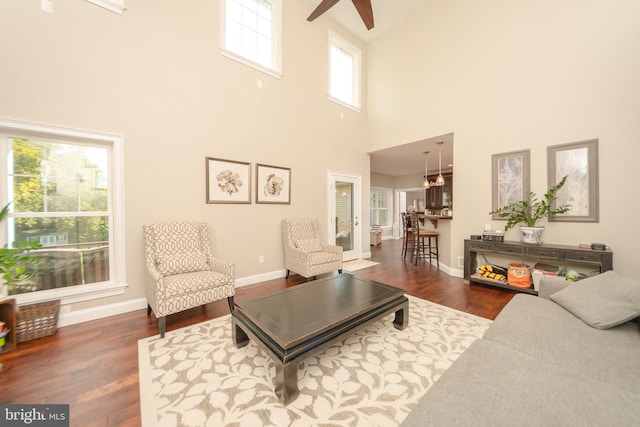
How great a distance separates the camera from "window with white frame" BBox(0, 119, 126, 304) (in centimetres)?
232

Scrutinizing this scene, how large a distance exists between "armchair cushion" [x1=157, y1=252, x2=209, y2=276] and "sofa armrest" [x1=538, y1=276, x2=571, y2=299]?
349cm

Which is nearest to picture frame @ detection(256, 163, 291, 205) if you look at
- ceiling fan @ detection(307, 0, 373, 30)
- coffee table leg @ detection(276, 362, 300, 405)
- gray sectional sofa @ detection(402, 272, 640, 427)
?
ceiling fan @ detection(307, 0, 373, 30)

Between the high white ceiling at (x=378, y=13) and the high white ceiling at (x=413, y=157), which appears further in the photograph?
the high white ceiling at (x=413, y=157)

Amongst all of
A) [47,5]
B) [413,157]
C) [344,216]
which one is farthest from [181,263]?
[413,157]

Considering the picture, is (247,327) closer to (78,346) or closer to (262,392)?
(262,392)

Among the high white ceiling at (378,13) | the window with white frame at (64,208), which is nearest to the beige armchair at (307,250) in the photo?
the window with white frame at (64,208)

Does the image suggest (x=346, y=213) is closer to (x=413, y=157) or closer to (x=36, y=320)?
(x=413, y=157)

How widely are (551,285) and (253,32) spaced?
5.30 meters

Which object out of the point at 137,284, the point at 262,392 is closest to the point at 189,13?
the point at 137,284

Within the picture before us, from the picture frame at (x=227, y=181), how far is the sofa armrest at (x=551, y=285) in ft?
12.1

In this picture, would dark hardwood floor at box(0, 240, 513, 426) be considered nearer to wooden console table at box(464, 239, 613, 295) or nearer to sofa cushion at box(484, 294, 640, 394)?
wooden console table at box(464, 239, 613, 295)

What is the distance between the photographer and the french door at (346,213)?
5059 mm

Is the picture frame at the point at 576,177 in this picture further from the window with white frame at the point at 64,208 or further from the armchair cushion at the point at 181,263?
the window with white frame at the point at 64,208

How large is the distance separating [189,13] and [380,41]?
164 inches
